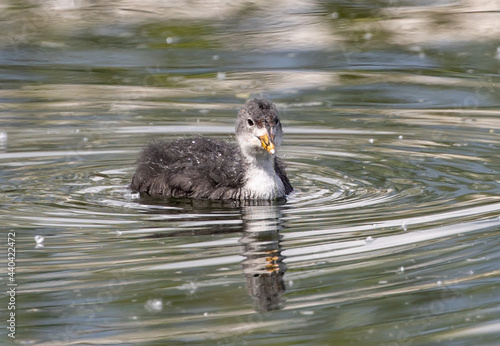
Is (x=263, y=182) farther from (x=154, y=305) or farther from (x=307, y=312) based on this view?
(x=307, y=312)

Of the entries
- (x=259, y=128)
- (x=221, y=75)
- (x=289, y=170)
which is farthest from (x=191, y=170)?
(x=221, y=75)

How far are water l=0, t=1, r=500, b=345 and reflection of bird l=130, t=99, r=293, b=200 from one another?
0.24m

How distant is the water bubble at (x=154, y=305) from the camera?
6.41 metres

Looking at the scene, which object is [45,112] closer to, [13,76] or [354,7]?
[13,76]

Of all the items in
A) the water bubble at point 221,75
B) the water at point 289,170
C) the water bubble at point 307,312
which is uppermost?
the water bubble at point 307,312

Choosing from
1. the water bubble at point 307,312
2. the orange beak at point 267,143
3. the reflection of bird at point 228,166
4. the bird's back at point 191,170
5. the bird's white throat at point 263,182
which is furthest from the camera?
the bird's back at point 191,170

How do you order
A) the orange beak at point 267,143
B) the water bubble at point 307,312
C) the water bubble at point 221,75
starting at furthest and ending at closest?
1. the water bubble at point 221,75
2. the orange beak at point 267,143
3. the water bubble at point 307,312

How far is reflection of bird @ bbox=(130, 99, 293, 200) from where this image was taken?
9.65 meters

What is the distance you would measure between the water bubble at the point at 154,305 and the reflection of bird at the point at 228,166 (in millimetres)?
3137

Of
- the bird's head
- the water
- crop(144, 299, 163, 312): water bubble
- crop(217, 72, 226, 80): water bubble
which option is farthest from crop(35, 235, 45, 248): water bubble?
crop(217, 72, 226, 80): water bubble

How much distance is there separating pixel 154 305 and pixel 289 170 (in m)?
4.72

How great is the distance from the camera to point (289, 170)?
1100 centimetres

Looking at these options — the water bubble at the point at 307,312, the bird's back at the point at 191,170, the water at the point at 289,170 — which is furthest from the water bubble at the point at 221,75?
the water bubble at the point at 307,312

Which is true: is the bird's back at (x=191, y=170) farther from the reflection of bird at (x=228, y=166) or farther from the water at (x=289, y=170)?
the water at (x=289, y=170)
